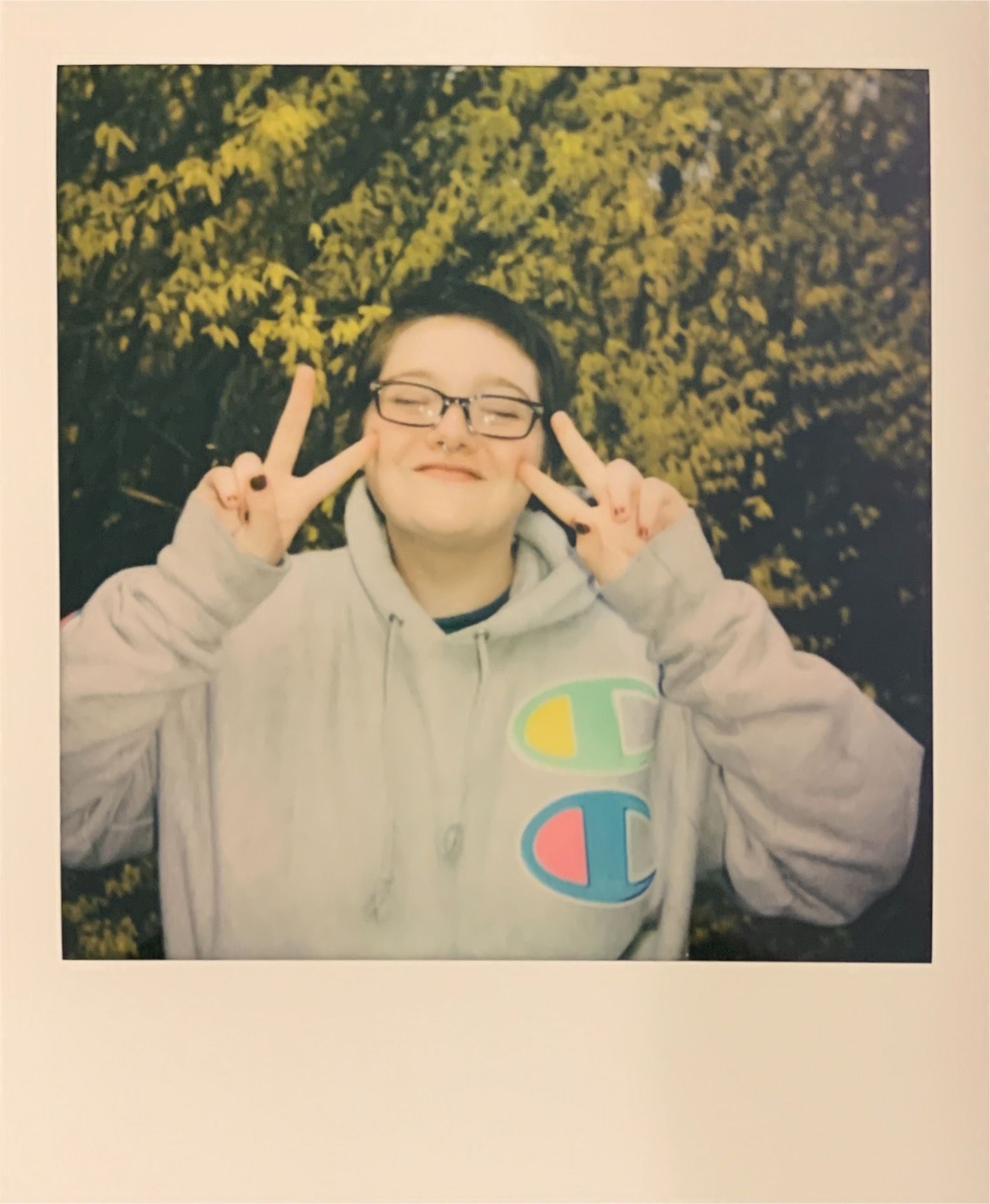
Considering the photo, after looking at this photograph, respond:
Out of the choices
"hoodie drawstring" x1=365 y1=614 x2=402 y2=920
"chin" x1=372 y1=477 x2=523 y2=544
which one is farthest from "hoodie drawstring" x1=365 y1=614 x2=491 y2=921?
"chin" x1=372 y1=477 x2=523 y2=544

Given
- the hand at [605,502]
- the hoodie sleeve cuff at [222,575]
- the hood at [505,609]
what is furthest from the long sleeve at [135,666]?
the hand at [605,502]

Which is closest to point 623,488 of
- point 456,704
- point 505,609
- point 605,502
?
point 605,502

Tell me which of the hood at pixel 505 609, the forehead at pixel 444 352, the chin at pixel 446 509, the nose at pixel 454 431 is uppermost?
the forehead at pixel 444 352

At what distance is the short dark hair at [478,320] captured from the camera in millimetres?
1134

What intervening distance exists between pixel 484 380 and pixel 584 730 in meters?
0.43

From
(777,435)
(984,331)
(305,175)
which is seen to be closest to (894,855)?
(777,435)

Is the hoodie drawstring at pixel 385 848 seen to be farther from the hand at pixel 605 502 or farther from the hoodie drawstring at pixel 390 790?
the hand at pixel 605 502

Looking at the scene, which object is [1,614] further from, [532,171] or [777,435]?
[777,435]

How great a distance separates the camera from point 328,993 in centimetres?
113

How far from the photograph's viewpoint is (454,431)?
3.70ft

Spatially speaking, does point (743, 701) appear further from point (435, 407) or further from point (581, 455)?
point (435, 407)

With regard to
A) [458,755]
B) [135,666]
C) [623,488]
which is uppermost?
[623,488]

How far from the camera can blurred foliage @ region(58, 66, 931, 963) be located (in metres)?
1.14

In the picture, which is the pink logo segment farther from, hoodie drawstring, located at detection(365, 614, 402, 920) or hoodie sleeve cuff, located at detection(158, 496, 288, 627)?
hoodie sleeve cuff, located at detection(158, 496, 288, 627)
